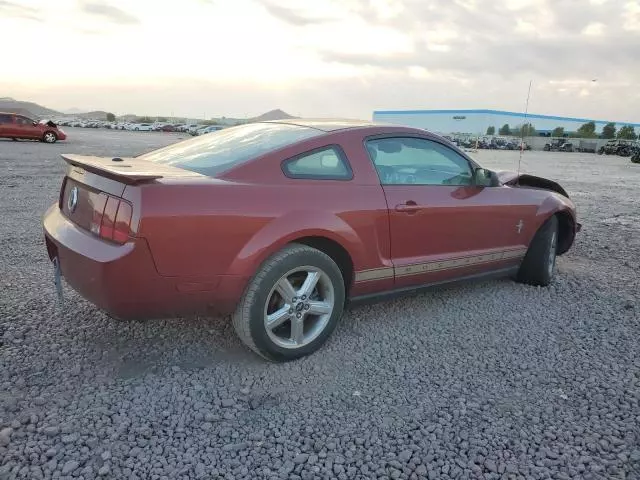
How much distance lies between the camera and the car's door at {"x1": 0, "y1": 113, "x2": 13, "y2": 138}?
24.2 meters

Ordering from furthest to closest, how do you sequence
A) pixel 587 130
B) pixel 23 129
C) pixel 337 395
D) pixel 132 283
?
1. pixel 587 130
2. pixel 23 129
3. pixel 337 395
4. pixel 132 283

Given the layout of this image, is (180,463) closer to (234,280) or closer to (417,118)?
(234,280)

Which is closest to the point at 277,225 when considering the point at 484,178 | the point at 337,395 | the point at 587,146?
the point at 337,395

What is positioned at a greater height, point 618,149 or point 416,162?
point 416,162

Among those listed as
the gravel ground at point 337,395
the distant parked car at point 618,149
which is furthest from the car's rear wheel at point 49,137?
the distant parked car at point 618,149

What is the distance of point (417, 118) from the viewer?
Answer: 79.4 meters

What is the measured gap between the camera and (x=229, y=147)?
352 cm

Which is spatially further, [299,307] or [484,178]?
[484,178]

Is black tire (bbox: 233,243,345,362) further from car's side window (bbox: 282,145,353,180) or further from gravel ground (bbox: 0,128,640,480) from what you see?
car's side window (bbox: 282,145,353,180)

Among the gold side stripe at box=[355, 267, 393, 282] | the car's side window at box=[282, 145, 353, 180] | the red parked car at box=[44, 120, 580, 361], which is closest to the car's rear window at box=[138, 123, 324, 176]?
the red parked car at box=[44, 120, 580, 361]

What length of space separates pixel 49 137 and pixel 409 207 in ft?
88.2

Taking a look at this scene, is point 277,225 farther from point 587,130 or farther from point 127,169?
point 587,130

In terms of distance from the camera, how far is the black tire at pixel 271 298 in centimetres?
296

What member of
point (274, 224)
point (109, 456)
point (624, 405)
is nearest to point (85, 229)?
point (274, 224)
